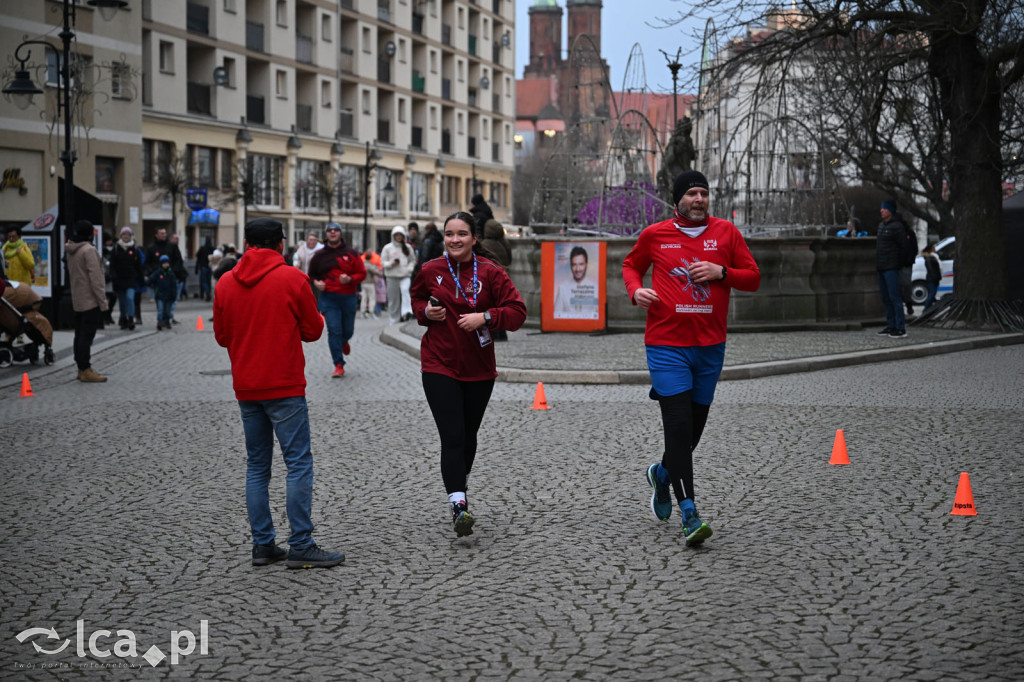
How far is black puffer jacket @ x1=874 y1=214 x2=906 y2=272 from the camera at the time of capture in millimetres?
19031

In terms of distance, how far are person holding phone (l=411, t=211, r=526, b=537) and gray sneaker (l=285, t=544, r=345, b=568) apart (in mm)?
791

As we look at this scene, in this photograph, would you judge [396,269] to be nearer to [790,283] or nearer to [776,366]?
[790,283]

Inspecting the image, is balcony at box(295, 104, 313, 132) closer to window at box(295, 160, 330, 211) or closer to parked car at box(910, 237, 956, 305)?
window at box(295, 160, 330, 211)

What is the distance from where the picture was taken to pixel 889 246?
19.1 meters

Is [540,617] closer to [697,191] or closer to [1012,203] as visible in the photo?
[697,191]

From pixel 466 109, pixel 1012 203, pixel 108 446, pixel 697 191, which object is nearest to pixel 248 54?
pixel 466 109

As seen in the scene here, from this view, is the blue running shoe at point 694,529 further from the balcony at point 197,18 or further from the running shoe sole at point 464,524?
the balcony at point 197,18

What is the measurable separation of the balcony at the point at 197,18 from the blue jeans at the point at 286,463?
4548cm

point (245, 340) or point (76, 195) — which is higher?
point (76, 195)

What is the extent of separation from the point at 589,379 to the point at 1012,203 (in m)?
15.1

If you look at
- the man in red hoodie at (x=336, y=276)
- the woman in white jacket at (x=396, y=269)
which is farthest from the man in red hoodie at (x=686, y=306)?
the woman in white jacket at (x=396, y=269)

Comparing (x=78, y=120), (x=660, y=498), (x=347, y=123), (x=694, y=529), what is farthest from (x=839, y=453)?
(x=347, y=123)

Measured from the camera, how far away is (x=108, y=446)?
1039 cm

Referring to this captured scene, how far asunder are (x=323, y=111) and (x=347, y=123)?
2.91 meters
